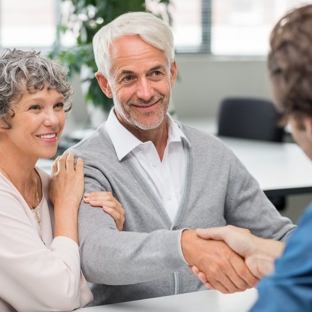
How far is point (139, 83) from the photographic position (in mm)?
2008

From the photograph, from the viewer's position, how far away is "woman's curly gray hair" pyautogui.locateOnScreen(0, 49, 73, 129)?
1725 mm

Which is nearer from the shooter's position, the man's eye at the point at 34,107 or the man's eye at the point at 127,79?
the man's eye at the point at 34,107

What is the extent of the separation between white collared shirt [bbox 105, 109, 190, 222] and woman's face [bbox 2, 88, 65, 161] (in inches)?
9.5

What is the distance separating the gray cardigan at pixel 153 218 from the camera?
166 cm

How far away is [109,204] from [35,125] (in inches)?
11.2

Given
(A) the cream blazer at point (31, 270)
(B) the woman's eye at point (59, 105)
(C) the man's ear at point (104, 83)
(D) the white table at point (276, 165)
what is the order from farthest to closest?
(D) the white table at point (276, 165), (C) the man's ear at point (104, 83), (B) the woman's eye at point (59, 105), (A) the cream blazer at point (31, 270)

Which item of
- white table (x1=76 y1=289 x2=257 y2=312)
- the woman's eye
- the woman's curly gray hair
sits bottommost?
white table (x1=76 y1=289 x2=257 y2=312)

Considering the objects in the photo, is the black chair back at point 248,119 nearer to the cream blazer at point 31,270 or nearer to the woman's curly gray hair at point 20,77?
the woman's curly gray hair at point 20,77

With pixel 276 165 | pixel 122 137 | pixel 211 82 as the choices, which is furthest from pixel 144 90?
pixel 211 82

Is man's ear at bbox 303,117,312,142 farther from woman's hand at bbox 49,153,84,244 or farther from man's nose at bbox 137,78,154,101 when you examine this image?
man's nose at bbox 137,78,154,101

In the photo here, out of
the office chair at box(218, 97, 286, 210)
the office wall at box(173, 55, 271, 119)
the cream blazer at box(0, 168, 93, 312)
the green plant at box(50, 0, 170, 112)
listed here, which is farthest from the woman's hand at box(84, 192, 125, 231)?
the office wall at box(173, 55, 271, 119)

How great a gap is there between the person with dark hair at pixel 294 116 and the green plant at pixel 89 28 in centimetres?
251

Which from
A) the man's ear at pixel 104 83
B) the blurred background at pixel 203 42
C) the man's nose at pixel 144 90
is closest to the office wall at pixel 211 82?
the blurred background at pixel 203 42

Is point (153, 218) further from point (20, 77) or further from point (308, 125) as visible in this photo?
point (308, 125)
